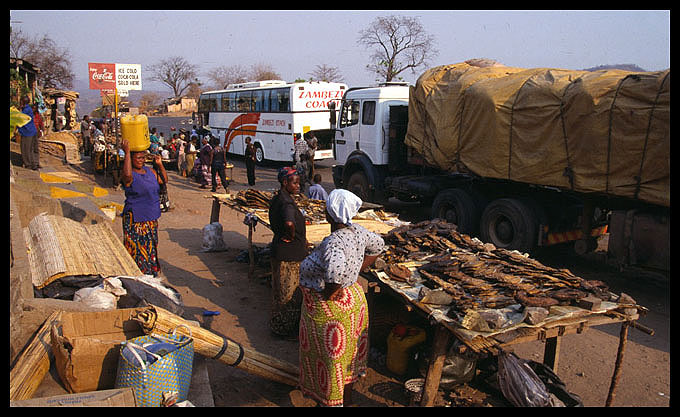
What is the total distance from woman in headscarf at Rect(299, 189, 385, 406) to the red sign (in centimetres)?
1287

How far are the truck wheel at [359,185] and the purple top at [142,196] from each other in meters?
6.72

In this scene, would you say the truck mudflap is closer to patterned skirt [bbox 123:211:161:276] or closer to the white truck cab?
the white truck cab

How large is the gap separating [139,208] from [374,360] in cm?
311

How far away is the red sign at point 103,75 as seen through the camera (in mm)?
14133

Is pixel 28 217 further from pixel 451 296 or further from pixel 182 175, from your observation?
pixel 182 175

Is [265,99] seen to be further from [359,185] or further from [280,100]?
[359,185]

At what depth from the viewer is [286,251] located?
488cm

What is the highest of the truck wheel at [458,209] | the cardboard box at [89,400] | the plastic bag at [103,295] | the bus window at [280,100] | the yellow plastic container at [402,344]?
the bus window at [280,100]

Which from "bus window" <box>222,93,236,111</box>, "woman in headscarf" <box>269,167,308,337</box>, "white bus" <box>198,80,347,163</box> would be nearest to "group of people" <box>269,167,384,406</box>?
"woman in headscarf" <box>269,167,308,337</box>

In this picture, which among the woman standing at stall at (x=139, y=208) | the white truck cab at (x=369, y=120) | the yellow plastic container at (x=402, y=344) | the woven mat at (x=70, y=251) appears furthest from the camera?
the white truck cab at (x=369, y=120)

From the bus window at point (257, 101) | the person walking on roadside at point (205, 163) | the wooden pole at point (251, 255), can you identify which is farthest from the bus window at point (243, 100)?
the wooden pole at point (251, 255)

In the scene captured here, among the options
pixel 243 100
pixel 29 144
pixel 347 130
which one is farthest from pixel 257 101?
pixel 29 144

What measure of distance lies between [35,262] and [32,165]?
7.76 metres

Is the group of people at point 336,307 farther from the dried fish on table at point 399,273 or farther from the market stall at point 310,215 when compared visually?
the market stall at point 310,215
